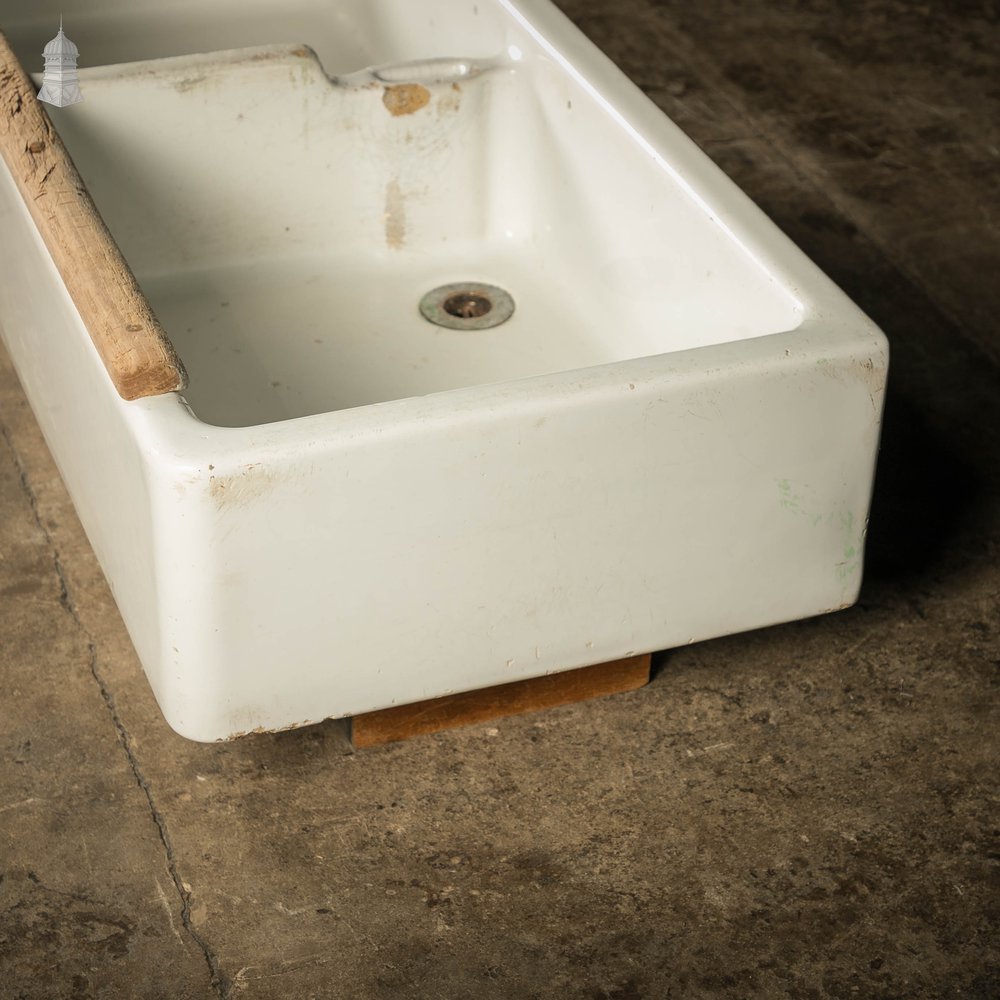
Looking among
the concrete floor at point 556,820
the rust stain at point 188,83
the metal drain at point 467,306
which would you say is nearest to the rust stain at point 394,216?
the metal drain at point 467,306

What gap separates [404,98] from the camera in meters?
2.14

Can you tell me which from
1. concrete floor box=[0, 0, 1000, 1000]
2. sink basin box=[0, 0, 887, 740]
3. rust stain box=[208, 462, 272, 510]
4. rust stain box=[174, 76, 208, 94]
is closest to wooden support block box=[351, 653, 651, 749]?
concrete floor box=[0, 0, 1000, 1000]

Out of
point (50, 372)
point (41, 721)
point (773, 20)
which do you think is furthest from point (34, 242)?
point (773, 20)

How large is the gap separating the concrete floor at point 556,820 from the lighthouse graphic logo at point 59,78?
1.91ft

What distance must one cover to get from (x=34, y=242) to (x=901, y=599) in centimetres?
116

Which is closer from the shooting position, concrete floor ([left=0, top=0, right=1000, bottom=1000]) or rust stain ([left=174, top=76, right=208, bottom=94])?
concrete floor ([left=0, top=0, right=1000, bottom=1000])

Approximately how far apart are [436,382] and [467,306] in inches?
7.2

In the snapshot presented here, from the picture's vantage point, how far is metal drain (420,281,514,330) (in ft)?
6.89

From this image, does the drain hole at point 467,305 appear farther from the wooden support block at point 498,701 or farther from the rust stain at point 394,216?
the wooden support block at point 498,701

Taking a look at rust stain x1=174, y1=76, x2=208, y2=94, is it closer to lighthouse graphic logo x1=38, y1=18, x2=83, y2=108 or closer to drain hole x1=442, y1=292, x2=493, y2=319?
lighthouse graphic logo x1=38, y1=18, x2=83, y2=108

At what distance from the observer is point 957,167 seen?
3219 mm

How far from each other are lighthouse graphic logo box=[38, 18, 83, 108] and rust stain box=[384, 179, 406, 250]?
1.55 ft

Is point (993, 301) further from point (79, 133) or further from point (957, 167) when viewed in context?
point (79, 133)

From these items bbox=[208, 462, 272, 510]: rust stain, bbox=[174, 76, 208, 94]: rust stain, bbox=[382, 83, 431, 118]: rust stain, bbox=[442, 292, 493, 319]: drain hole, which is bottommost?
bbox=[442, 292, 493, 319]: drain hole
